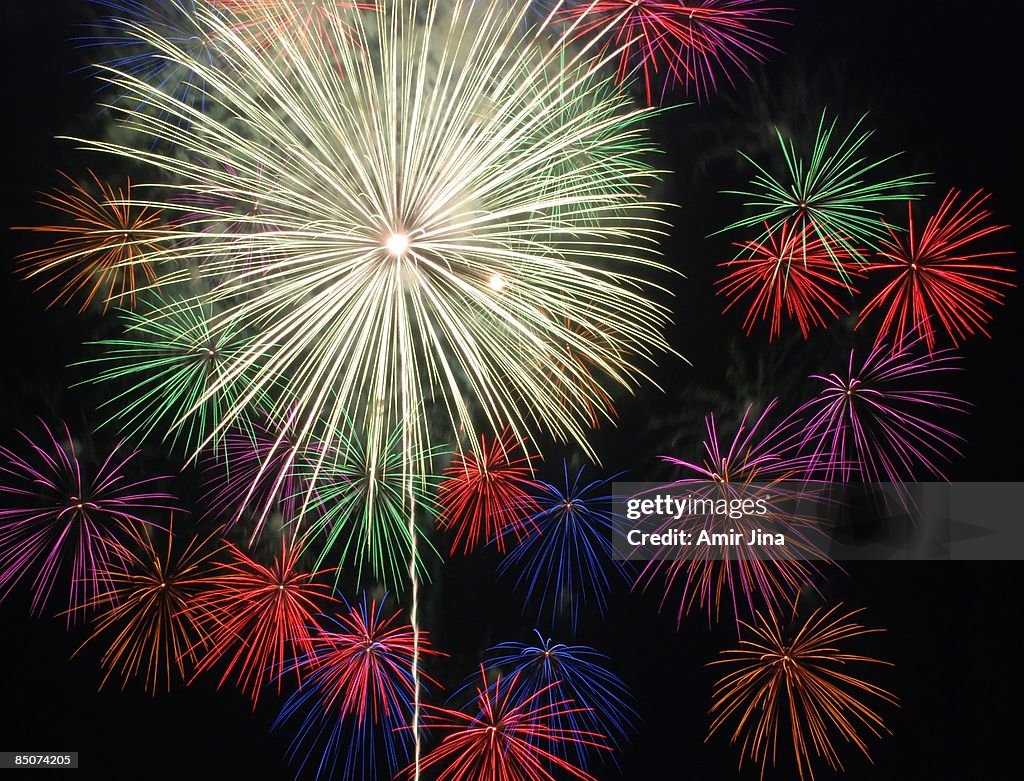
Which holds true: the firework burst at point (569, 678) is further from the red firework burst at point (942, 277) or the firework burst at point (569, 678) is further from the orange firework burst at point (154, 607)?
the red firework burst at point (942, 277)

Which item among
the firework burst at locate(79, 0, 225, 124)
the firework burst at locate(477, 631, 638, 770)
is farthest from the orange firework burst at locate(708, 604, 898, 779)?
the firework burst at locate(79, 0, 225, 124)

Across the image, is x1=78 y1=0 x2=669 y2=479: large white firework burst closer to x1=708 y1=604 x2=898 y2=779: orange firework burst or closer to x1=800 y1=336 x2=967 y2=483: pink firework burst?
x1=800 y1=336 x2=967 y2=483: pink firework burst

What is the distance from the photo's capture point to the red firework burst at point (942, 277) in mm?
1101

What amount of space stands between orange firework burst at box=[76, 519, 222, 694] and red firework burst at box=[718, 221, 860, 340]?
125 centimetres

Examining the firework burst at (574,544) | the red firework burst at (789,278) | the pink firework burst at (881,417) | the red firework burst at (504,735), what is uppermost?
the red firework burst at (789,278)

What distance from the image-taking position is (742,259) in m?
1.09

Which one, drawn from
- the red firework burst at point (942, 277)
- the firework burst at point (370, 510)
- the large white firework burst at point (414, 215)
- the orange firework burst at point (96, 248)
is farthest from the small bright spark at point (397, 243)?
the red firework burst at point (942, 277)

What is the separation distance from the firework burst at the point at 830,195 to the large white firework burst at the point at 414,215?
0.25 meters

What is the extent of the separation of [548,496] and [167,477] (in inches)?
32.2

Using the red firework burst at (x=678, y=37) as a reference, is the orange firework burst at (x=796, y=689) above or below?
below

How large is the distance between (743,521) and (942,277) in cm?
69

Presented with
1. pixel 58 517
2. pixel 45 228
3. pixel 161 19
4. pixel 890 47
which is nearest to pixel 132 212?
pixel 45 228

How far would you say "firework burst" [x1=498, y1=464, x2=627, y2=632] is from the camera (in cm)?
108

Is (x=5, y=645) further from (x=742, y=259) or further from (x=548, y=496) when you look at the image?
(x=742, y=259)
